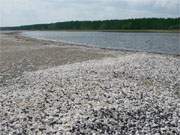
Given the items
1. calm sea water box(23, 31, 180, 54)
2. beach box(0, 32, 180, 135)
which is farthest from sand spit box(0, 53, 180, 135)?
calm sea water box(23, 31, 180, 54)

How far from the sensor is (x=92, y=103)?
1628 centimetres

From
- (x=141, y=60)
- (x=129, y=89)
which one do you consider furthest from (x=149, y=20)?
(x=129, y=89)

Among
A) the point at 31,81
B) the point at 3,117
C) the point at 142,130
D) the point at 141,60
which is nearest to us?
the point at 142,130

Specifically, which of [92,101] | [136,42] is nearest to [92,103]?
[92,101]

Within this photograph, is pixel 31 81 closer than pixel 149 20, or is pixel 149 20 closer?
pixel 31 81

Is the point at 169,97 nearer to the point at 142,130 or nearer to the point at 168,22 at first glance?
the point at 142,130

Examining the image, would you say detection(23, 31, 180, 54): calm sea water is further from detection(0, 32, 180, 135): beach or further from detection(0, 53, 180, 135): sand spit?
detection(0, 53, 180, 135): sand spit

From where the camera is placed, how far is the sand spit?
13.4 meters

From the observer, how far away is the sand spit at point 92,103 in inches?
526

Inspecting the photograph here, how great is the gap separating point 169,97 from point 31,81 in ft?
29.8

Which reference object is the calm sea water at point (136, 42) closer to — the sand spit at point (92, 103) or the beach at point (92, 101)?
the beach at point (92, 101)

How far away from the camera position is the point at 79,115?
14.4 metres

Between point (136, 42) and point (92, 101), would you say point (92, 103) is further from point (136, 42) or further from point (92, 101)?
point (136, 42)

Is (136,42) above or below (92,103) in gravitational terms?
below
